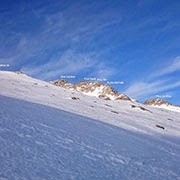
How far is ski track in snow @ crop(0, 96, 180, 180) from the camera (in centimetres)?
884

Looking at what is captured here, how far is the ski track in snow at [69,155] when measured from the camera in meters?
8.84

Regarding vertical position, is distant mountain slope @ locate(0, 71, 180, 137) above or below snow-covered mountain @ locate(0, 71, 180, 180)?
above

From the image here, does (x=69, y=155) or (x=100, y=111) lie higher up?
(x=100, y=111)

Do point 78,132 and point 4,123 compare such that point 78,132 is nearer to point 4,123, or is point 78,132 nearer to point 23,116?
point 23,116

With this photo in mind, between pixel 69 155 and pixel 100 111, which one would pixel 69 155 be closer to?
pixel 69 155

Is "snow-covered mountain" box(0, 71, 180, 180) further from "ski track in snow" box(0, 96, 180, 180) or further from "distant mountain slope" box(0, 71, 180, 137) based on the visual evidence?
"distant mountain slope" box(0, 71, 180, 137)

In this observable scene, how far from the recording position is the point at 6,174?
768 centimetres

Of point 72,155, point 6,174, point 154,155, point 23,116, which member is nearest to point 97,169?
point 72,155

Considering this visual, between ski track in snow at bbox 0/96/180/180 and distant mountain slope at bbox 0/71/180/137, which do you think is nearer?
ski track in snow at bbox 0/96/180/180

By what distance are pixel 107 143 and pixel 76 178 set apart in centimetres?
607

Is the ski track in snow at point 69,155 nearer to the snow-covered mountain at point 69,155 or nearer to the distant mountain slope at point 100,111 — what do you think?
the snow-covered mountain at point 69,155

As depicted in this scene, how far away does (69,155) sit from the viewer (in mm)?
10945

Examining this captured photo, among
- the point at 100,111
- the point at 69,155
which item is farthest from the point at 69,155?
the point at 100,111

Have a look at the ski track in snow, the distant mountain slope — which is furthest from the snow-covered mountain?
the distant mountain slope
